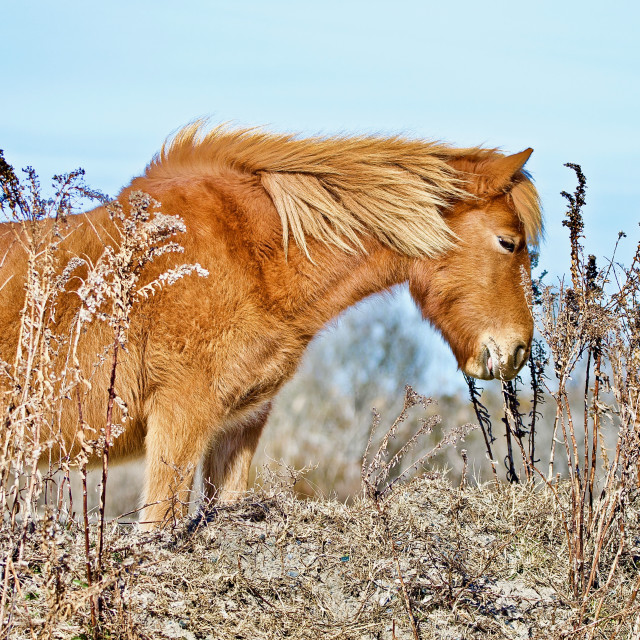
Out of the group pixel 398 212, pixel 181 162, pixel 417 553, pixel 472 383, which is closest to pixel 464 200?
pixel 398 212

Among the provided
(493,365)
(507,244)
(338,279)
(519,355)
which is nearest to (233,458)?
(338,279)

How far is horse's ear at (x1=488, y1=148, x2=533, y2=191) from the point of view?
4.29 meters

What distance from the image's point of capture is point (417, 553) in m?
3.19

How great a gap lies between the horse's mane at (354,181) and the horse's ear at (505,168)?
106 mm

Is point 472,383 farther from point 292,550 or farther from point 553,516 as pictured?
point 292,550

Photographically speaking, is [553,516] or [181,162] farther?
[181,162]

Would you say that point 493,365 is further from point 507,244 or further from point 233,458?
point 233,458

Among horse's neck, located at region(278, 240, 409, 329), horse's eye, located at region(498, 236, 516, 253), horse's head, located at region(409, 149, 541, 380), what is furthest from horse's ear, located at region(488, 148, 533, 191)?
horse's neck, located at region(278, 240, 409, 329)

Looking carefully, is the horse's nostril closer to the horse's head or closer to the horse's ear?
the horse's head

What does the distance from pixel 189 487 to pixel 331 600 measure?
4.92 ft

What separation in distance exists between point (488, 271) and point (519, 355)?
569 mm

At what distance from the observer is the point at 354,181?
14.1 feet

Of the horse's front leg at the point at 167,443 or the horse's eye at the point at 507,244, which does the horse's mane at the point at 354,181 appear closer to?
the horse's eye at the point at 507,244

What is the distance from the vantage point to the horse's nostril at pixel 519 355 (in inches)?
172
